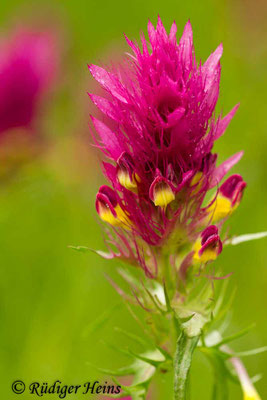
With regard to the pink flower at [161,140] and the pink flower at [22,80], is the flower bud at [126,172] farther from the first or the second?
the pink flower at [22,80]

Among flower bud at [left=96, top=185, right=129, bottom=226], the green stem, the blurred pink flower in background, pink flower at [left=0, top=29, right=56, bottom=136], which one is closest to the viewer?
the green stem

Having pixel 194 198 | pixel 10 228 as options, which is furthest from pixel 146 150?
pixel 10 228

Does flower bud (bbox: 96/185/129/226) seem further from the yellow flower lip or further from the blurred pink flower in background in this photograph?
the blurred pink flower in background

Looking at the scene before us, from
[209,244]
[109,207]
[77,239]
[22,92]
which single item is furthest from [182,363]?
[22,92]

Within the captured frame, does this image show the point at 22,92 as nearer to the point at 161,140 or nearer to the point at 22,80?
the point at 22,80

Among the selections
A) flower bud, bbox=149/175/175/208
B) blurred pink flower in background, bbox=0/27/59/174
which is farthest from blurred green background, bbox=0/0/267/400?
flower bud, bbox=149/175/175/208
